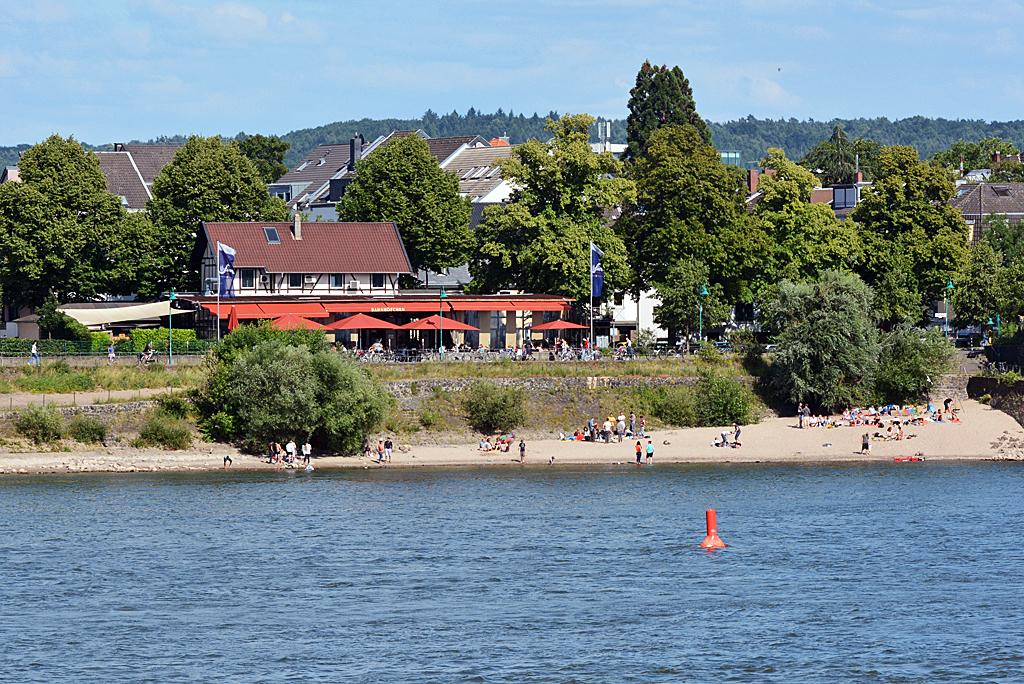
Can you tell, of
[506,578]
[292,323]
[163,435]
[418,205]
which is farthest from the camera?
[418,205]

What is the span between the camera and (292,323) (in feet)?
245

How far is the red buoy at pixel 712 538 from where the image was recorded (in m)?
48.0

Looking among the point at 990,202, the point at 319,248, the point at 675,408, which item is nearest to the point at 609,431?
the point at 675,408

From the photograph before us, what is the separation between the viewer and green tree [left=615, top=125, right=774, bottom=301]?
8312cm

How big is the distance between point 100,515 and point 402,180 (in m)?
44.7

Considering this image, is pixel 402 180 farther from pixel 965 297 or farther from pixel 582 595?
pixel 582 595

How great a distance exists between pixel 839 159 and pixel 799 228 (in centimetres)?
6856

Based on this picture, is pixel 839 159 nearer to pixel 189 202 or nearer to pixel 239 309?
pixel 189 202

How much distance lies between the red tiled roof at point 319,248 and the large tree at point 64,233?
5.47 m

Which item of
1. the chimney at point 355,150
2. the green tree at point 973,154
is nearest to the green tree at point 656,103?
the chimney at point 355,150

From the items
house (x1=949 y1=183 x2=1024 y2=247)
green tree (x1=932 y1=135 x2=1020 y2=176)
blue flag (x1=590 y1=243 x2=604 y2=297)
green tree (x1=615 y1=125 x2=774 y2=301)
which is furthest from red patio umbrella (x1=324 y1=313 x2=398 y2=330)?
green tree (x1=932 y1=135 x2=1020 y2=176)

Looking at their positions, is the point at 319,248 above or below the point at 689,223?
below

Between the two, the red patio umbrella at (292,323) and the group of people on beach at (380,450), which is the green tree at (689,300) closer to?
the red patio umbrella at (292,323)

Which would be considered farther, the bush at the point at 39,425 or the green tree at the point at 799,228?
the green tree at the point at 799,228
